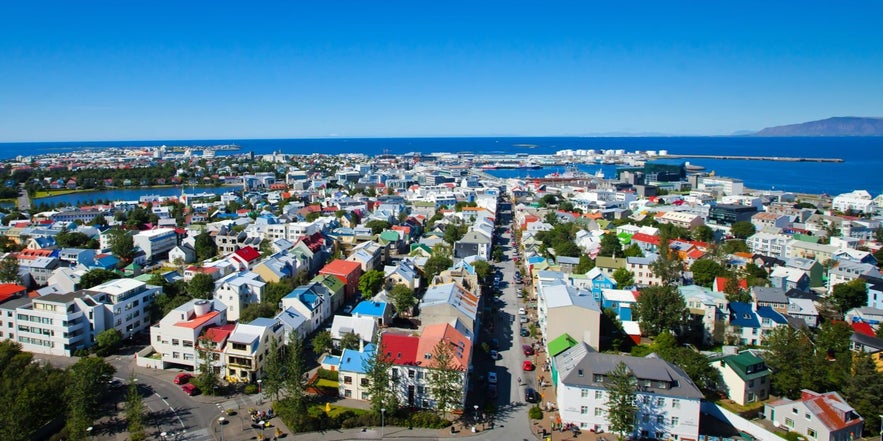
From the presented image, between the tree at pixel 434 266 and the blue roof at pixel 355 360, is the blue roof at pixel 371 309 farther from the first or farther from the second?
the tree at pixel 434 266

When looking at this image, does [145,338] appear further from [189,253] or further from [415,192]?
[415,192]

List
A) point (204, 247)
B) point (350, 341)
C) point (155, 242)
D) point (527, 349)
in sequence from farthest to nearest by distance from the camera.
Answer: point (155, 242)
point (204, 247)
point (527, 349)
point (350, 341)

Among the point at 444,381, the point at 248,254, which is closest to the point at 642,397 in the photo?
the point at 444,381

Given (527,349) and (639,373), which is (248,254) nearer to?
(527,349)

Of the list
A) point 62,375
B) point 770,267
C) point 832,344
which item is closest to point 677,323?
point 832,344

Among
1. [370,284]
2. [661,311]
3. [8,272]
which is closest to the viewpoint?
[661,311]
